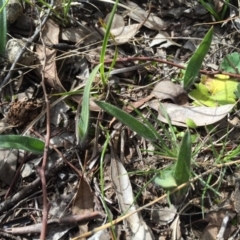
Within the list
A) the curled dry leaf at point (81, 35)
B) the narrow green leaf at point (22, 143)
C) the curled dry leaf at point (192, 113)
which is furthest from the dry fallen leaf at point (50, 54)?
the curled dry leaf at point (192, 113)

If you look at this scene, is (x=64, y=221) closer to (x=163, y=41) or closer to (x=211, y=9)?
(x=163, y=41)

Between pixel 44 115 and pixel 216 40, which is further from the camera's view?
pixel 216 40

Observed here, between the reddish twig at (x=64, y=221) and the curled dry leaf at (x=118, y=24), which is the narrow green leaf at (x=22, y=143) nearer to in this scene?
the reddish twig at (x=64, y=221)

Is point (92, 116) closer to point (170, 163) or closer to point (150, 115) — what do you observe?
point (150, 115)

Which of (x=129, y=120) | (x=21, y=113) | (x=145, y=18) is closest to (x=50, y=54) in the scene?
(x=21, y=113)

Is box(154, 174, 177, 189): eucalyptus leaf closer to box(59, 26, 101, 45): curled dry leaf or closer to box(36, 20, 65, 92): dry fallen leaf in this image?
box(36, 20, 65, 92): dry fallen leaf

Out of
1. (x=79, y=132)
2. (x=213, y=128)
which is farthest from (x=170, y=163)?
(x=79, y=132)
